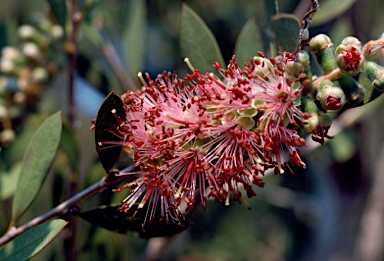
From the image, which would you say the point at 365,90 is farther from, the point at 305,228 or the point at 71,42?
the point at 305,228

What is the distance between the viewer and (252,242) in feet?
11.2

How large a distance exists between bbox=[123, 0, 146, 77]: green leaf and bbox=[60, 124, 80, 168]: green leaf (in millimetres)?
470

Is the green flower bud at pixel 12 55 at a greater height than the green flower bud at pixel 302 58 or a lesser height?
greater

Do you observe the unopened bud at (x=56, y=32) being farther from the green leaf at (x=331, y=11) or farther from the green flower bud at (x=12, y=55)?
the green leaf at (x=331, y=11)

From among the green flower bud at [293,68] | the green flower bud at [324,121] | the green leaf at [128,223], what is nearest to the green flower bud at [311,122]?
the green flower bud at [324,121]

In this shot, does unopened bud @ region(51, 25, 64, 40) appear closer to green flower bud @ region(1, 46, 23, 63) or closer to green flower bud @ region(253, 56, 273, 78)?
green flower bud @ region(1, 46, 23, 63)

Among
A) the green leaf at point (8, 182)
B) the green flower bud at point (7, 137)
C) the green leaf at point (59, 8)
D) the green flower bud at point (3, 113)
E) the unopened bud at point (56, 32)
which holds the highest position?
the unopened bud at point (56, 32)

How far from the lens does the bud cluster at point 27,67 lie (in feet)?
7.03

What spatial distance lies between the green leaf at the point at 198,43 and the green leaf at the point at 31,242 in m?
0.70

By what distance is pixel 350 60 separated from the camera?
1.21 metres

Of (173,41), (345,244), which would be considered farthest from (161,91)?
(345,244)

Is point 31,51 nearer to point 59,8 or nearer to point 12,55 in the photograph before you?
point 12,55

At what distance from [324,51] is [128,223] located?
687 millimetres

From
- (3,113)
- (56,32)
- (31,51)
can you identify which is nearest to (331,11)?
(56,32)
